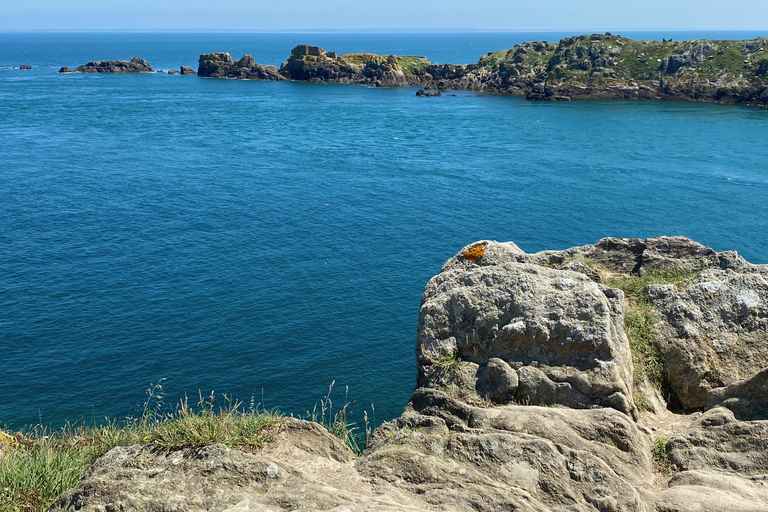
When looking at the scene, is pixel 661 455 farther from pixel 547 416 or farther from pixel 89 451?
pixel 89 451

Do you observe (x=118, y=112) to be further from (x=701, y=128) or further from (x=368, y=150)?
(x=701, y=128)

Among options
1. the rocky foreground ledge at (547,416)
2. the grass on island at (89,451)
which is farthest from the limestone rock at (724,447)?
the grass on island at (89,451)

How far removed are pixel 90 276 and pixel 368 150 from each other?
225 feet

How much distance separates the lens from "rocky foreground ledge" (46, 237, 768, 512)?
510 inches

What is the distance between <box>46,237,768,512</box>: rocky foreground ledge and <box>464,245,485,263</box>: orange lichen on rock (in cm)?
8

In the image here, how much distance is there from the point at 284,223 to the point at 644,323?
61.2 meters

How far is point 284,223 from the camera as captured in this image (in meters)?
78.1

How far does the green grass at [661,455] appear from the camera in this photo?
50.2 ft

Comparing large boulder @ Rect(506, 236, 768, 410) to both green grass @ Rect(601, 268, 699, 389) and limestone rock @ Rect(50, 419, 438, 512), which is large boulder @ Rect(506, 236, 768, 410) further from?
limestone rock @ Rect(50, 419, 438, 512)

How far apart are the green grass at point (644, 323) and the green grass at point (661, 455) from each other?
3.79 m

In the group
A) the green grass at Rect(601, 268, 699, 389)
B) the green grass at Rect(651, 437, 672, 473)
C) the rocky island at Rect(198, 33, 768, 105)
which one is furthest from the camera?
the rocky island at Rect(198, 33, 768, 105)

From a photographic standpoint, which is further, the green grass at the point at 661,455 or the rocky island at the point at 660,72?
the rocky island at the point at 660,72

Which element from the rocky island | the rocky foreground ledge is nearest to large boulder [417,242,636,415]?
the rocky foreground ledge

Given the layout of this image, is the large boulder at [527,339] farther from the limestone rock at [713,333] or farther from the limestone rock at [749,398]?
the limestone rock at [749,398]
